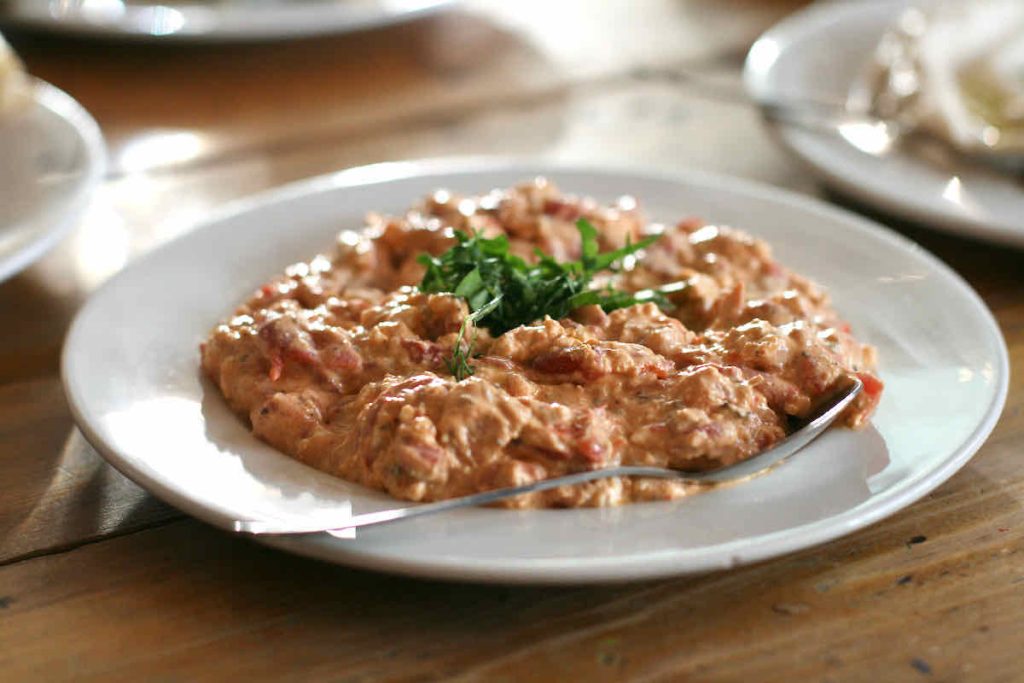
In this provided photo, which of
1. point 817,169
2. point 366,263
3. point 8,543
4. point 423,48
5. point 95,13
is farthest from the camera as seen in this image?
point 423,48

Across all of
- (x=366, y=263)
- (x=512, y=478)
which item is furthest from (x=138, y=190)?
(x=512, y=478)

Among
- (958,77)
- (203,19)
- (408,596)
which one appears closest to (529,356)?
(408,596)

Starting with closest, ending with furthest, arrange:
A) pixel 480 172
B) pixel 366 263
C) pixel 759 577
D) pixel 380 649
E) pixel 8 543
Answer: pixel 380 649
pixel 759 577
pixel 8 543
pixel 366 263
pixel 480 172

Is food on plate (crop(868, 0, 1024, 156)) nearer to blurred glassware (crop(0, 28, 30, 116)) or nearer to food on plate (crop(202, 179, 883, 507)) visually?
food on plate (crop(202, 179, 883, 507))

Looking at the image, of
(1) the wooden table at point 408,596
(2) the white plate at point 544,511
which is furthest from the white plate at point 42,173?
(2) the white plate at point 544,511

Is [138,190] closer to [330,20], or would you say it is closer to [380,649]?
[330,20]

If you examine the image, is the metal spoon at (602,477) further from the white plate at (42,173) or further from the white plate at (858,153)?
the white plate at (42,173)
